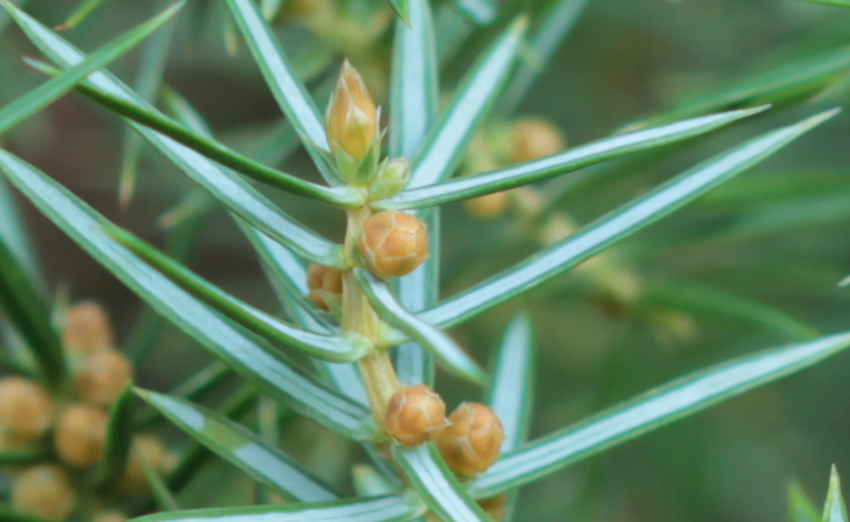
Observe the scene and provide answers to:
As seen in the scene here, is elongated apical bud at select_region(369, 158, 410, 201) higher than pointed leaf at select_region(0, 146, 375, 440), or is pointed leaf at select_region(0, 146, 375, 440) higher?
elongated apical bud at select_region(369, 158, 410, 201)

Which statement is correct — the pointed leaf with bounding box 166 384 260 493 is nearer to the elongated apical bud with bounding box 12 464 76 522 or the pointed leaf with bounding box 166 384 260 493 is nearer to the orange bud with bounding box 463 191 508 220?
the elongated apical bud with bounding box 12 464 76 522

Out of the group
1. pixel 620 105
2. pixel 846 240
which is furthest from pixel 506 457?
pixel 620 105

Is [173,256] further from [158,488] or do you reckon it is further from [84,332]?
[158,488]

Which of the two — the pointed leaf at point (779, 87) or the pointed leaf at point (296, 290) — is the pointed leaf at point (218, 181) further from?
the pointed leaf at point (779, 87)

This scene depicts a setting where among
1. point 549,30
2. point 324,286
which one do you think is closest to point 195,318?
→ point 324,286

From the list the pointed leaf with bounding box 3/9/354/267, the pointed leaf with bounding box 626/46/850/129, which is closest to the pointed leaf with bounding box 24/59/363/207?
the pointed leaf with bounding box 3/9/354/267

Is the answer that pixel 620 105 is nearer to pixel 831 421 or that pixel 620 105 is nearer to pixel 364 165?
Answer: pixel 831 421
